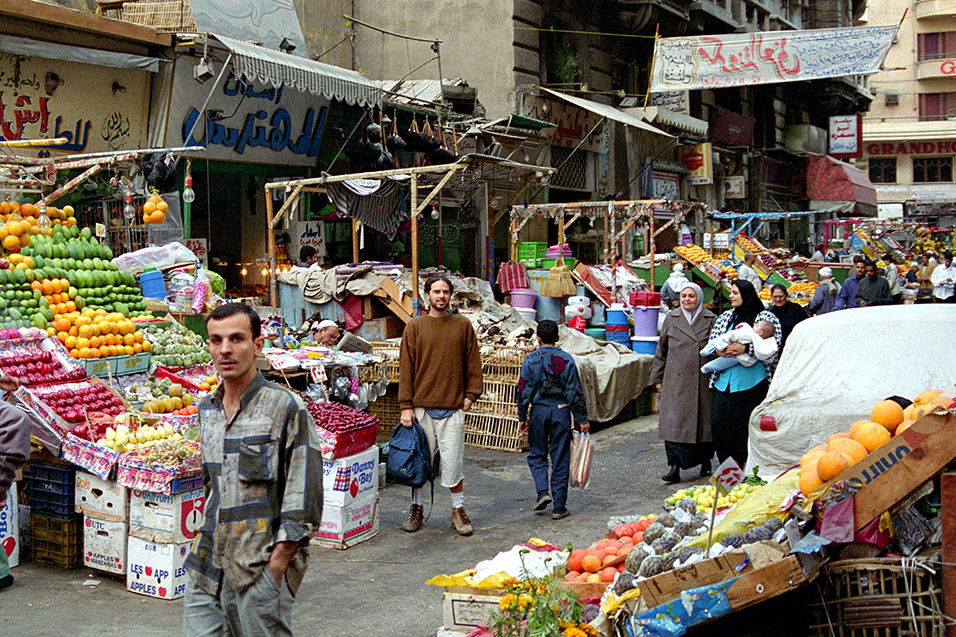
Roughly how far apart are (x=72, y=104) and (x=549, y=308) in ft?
26.4

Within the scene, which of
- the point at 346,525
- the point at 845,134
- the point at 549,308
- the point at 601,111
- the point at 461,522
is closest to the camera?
the point at 346,525

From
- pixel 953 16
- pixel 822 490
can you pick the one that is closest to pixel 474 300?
pixel 822 490

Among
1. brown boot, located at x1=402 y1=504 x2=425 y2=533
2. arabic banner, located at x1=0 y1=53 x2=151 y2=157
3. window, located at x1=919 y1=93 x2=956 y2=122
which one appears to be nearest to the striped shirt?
brown boot, located at x1=402 y1=504 x2=425 y2=533

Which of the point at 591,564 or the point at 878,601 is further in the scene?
the point at 591,564

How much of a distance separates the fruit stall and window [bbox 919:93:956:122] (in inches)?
2486

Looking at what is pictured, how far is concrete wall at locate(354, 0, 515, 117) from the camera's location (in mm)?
18547

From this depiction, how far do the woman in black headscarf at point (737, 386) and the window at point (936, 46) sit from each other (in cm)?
6069

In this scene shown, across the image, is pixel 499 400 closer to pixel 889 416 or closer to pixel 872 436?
pixel 889 416

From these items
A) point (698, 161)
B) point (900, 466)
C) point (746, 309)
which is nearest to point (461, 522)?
point (746, 309)

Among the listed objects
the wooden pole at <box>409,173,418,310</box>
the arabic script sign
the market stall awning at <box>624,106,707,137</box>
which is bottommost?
the wooden pole at <box>409,173,418,310</box>

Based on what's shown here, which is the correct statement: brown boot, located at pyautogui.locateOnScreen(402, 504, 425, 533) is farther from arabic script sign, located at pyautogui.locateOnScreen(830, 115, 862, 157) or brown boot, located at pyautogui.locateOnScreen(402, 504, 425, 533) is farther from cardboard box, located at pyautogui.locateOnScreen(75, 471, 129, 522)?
arabic script sign, located at pyautogui.locateOnScreen(830, 115, 862, 157)

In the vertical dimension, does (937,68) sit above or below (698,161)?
above

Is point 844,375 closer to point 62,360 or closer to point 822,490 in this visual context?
point 822,490

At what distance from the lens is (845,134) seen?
1499 inches
